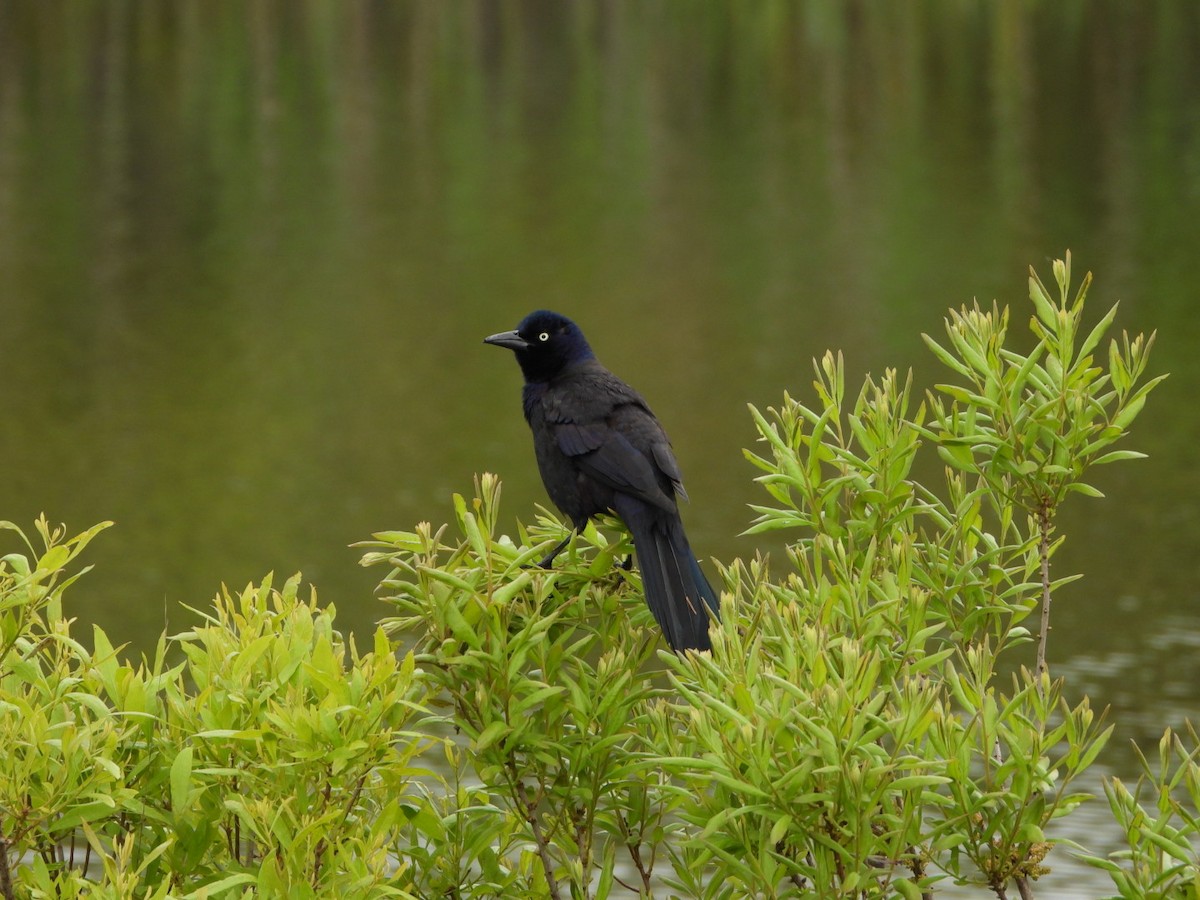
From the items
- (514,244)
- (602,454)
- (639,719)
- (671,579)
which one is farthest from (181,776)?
(514,244)

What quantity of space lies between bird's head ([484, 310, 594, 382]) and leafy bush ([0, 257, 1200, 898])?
2161mm

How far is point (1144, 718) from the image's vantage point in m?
19.9

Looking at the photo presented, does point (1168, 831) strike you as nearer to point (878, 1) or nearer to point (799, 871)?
point (799, 871)

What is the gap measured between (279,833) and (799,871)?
110 centimetres

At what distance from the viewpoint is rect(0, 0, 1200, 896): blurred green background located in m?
27.5

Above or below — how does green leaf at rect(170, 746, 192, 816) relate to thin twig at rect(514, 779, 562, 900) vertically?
above

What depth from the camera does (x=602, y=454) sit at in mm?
6176

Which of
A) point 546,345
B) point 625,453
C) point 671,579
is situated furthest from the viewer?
point 546,345

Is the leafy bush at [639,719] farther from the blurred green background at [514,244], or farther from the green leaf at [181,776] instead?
the blurred green background at [514,244]

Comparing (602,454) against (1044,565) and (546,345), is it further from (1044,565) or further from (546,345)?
(1044,565)

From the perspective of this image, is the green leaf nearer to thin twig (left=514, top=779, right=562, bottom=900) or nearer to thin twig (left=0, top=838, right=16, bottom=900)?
thin twig (left=0, top=838, right=16, bottom=900)

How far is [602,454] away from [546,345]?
3.29 feet

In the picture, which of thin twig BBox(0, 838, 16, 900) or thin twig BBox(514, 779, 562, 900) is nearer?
thin twig BBox(0, 838, 16, 900)

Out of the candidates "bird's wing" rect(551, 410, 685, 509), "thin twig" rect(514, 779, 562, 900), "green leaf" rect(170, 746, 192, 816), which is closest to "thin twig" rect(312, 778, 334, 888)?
"green leaf" rect(170, 746, 192, 816)
